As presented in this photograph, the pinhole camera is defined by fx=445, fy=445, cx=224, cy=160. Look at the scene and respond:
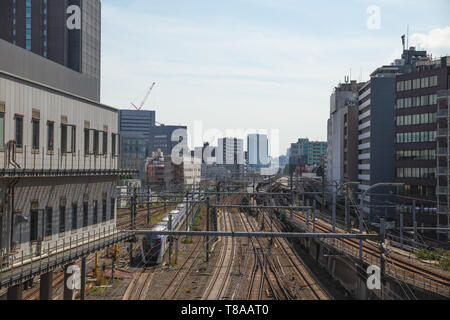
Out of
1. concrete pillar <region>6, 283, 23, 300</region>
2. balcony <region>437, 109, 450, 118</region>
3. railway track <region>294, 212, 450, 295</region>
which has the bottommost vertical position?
railway track <region>294, 212, 450, 295</region>

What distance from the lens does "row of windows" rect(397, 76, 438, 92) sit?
169 ft

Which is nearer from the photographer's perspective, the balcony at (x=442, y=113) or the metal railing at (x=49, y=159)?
the metal railing at (x=49, y=159)

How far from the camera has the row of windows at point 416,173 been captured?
170 ft

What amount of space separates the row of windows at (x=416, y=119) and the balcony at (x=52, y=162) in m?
43.7

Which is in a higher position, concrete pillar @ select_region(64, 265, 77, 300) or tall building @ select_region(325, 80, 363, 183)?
tall building @ select_region(325, 80, 363, 183)

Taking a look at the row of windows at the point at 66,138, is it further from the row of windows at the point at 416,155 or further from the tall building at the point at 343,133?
the tall building at the point at 343,133

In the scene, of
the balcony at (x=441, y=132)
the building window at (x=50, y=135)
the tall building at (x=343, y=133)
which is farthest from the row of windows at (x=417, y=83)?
the building window at (x=50, y=135)

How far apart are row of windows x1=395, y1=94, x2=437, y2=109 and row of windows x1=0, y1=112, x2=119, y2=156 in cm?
4357

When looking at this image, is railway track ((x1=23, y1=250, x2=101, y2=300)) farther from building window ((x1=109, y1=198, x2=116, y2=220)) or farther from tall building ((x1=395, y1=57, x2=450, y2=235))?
tall building ((x1=395, y1=57, x2=450, y2=235))

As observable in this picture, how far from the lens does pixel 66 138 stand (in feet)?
50.6

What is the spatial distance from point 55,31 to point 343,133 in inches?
2100

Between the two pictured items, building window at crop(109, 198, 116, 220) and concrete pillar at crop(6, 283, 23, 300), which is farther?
building window at crop(109, 198, 116, 220)

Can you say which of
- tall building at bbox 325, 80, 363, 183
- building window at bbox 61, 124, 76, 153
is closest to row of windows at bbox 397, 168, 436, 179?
tall building at bbox 325, 80, 363, 183
